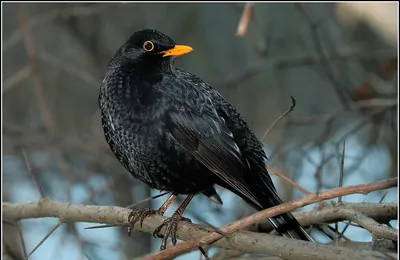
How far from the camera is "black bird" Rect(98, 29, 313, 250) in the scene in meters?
3.74

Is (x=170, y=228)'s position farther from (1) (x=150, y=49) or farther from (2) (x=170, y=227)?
(1) (x=150, y=49)

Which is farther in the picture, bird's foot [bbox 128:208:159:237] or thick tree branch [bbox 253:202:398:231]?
bird's foot [bbox 128:208:159:237]

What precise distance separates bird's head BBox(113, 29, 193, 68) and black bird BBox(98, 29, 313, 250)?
0.01 meters

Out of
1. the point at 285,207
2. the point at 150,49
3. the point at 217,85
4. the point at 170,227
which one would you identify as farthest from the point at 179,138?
the point at 217,85

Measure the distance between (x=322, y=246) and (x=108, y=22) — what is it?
692 cm

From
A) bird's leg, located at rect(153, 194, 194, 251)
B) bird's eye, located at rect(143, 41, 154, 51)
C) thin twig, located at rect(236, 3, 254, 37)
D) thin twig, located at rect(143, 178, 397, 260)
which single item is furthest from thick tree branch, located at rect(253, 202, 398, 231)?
bird's eye, located at rect(143, 41, 154, 51)

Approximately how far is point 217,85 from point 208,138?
365 centimetres

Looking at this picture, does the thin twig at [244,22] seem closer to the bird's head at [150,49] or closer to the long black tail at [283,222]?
→ the bird's head at [150,49]

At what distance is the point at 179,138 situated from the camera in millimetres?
3777

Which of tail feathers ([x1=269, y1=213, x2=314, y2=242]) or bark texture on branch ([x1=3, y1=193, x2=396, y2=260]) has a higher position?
tail feathers ([x1=269, y1=213, x2=314, y2=242])

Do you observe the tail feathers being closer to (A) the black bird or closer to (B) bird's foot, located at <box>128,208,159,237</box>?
(A) the black bird

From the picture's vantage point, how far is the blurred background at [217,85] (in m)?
5.92

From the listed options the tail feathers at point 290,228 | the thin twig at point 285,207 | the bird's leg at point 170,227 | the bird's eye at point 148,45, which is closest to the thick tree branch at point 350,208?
the tail feathers at point 290,228

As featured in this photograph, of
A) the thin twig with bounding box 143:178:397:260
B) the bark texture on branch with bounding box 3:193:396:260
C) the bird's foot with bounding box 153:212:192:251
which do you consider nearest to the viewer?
the thin twig with bounding box 143:178:397:260
